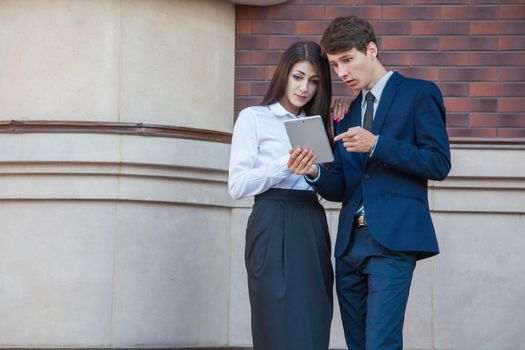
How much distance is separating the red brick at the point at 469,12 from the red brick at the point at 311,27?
2.47ft

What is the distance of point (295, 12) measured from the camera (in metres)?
7.25

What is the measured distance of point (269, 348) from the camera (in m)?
5.38

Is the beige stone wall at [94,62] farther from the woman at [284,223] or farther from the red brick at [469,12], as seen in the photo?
the red brick at [469,12]

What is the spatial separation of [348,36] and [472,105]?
2297 millimetres

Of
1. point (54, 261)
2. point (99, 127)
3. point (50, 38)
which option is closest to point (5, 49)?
point (50, 38)

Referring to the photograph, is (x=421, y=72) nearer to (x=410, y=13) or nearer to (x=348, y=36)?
(x=410, y=13)

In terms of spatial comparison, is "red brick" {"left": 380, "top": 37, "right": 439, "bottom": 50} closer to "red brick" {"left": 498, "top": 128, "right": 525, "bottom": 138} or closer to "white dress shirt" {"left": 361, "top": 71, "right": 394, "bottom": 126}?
"red brick" {"left": 498, "top": 128, "right": 525, "bottom": 138}

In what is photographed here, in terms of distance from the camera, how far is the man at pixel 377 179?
16.0 feet

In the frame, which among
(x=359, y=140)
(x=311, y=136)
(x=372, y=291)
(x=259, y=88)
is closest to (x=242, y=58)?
(x=259, y=88)

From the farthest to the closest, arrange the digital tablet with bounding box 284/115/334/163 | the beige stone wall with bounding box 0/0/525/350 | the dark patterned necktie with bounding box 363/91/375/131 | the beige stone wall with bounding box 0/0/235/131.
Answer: the beige stone wall with bounding box 0/0/235/131 → the beige stone wall with bounding box 0/0/525/350 → the dark patterned necktie with bounding box 363/91/375/131 → the digital tablet with bounding box 284/115/334/163

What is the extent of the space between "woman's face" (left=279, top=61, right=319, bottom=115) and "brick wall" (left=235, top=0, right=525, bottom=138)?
5.28ft

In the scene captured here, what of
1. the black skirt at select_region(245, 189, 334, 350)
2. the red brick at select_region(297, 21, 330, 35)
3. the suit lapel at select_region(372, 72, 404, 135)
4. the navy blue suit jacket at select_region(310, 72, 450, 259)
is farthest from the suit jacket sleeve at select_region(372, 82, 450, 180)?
the red brick at select_region(297, 21, 330, 35)

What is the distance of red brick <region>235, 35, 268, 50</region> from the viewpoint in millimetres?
7254

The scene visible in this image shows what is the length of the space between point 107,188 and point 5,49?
1043 millimetres
